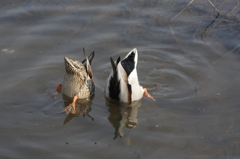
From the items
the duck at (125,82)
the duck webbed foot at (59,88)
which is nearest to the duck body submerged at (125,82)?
the duck at (125,82)

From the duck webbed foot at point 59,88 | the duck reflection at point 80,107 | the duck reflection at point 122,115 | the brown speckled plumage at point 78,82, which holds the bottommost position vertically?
the duck reflection at point 122,115

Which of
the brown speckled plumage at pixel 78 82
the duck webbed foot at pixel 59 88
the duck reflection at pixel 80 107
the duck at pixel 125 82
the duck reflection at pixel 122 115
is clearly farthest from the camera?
the duck webbed foot at pixel 59 88

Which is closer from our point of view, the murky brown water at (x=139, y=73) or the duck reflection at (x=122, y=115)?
the murky brown water at (x=139, y=73)

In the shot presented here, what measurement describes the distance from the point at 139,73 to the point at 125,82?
3.72ft

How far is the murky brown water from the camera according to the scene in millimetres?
5168

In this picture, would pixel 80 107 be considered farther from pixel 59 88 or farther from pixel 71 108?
pixel 59 88

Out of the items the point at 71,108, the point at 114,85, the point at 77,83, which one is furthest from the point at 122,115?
the point at 77,83

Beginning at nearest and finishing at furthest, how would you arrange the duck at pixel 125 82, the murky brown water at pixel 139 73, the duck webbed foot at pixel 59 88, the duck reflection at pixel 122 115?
the murky brown water at pixel 139 73 → the duck reflection at pixel 122 115 → the duck at pixel 125 82 → the duck webbed foot at pixel 59 88

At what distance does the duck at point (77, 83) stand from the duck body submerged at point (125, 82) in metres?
0.35

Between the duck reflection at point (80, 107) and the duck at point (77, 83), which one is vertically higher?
the duck at point (77, 83)

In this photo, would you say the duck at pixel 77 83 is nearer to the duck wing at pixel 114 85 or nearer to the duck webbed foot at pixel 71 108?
the duck webbed foot at pixel 71 108

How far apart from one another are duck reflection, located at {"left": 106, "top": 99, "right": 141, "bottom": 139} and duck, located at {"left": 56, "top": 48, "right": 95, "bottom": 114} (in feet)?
1.48

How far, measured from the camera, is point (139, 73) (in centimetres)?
712

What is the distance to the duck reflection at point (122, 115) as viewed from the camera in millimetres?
5647
